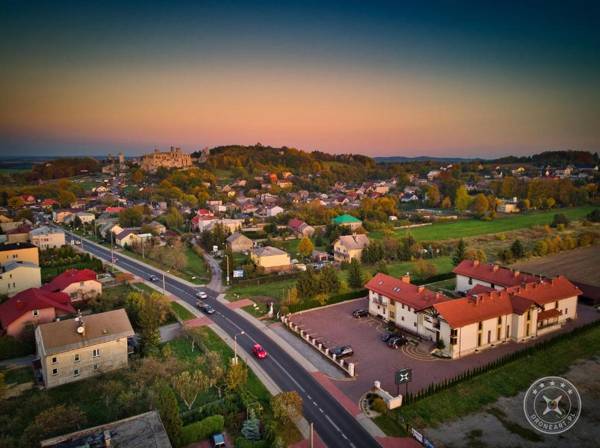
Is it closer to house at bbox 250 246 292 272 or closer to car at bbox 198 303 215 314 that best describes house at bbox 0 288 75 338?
car at bbox 198 303 215 314

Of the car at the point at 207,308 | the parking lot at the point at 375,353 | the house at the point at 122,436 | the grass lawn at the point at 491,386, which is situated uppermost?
the house at the point at 122,436

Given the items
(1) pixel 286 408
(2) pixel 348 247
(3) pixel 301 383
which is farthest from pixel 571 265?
(1) pixel 286 408

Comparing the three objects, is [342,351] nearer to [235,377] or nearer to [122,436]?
[235,377]

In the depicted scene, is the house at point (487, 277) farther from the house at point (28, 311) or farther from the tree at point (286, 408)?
the house at point (28, 311)

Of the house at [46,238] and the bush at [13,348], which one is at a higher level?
the house at [46,238]

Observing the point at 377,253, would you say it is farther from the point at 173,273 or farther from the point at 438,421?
the point at 438,421

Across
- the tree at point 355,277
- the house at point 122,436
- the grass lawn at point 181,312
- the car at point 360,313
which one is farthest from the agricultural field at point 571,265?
the house at point 122,436
